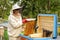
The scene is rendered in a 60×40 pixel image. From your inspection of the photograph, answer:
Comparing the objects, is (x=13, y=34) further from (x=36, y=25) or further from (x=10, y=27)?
(x=36, y=25)

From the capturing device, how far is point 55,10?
5.88 meters

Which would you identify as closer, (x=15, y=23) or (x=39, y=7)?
(x=15, y=23)

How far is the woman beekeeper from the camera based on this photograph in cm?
403

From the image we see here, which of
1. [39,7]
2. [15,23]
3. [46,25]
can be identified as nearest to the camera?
[46,25]

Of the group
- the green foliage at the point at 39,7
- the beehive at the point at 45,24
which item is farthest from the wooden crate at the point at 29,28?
the green foliage at the point at 39,7

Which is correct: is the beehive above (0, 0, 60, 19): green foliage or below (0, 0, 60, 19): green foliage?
below

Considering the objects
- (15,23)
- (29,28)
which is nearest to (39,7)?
(15,23)

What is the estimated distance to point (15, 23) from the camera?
13.3ft

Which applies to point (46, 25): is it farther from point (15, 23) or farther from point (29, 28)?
point (15, 23)

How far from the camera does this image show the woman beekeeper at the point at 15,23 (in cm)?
403

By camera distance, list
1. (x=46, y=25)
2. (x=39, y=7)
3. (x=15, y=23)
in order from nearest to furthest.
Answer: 1. (x=46, y=25)
2. (x=15, y=23)
3. (x=39, y=7)

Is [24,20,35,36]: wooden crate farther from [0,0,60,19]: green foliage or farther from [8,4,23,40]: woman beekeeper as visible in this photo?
[0,0,60,19]: green foliage

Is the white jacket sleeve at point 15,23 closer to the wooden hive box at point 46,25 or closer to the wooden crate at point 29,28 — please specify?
the wooden crate at point 29,28

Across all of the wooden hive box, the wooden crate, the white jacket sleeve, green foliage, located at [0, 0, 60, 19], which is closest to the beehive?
the wooden hive box
